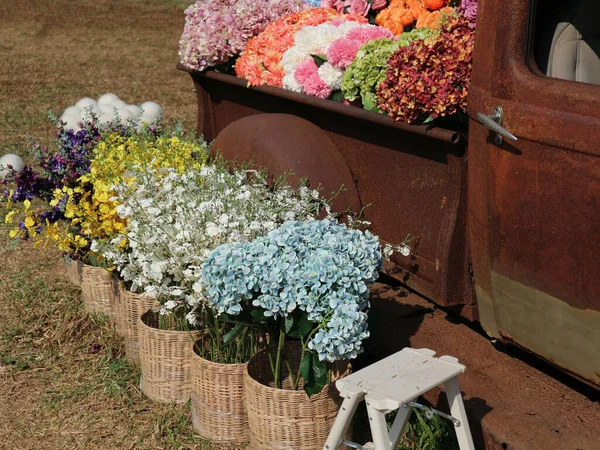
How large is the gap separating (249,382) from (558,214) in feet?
3.54

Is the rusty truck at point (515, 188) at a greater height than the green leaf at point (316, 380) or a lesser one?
greater

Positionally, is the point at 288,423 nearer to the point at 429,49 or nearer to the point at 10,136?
the point at 429,49

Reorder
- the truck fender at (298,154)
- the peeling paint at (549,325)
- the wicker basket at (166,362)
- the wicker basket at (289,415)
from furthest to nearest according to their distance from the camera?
the truck fender at (298,154)
the wicker basket at (166,362)
the wicker basket at (289,415)
the peeling paint at (549,325)

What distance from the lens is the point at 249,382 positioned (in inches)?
98.7

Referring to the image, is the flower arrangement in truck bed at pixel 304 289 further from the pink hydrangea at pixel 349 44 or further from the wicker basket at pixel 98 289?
the wicker basket at pixel 98 289

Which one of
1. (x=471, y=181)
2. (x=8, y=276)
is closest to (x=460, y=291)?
(x=471, y=181)

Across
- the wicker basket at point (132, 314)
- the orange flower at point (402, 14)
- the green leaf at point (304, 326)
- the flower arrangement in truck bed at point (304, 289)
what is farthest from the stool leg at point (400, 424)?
the orange flower at point (402, 14)

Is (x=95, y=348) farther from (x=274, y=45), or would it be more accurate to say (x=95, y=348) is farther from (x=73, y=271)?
(x=274, y=45)

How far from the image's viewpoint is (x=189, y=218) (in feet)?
9.37

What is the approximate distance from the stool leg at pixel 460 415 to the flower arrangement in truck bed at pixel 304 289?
1.03 ft

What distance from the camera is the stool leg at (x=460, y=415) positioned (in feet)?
7.12

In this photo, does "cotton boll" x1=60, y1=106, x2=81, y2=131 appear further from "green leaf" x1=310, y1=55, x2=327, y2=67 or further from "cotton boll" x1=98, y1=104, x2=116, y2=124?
"green leaf" x1=310, y1=55, x2=327, y2=67

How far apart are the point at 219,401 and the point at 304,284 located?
0.59 meters

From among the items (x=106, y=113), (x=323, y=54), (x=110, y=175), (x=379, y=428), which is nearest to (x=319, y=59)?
(x=323, y=54)
